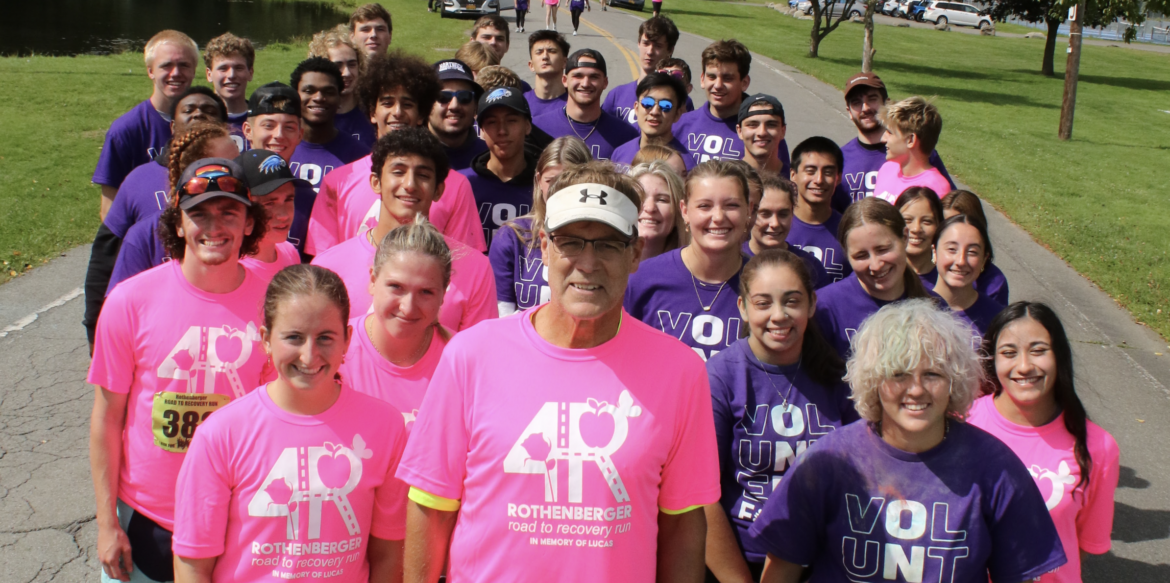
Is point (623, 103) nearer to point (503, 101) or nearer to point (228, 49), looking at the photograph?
point (503, 101)

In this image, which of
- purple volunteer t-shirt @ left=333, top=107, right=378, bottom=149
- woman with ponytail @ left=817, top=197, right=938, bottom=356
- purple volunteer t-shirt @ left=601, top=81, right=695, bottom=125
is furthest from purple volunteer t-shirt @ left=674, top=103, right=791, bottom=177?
woman with ponytail @ left=817, top=197, right=938, bottom=356

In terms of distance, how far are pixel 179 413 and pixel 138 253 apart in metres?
1.12

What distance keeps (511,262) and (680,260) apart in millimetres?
1003

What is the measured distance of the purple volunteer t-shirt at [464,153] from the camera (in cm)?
630

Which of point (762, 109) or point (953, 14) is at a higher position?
point (953, 14)

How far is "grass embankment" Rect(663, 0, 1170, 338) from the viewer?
12875 mm

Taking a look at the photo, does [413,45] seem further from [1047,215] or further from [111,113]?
[1047,215]

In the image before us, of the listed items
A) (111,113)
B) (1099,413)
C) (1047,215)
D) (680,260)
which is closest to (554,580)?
(680,260)

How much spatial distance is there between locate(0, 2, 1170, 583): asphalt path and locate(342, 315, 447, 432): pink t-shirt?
2281mm

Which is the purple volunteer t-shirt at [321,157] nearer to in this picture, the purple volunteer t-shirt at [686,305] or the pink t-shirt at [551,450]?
the purple volunteer t-shirt at [686,305]

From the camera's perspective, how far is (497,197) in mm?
5945

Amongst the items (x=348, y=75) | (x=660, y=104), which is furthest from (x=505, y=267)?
(x=348, y=75)

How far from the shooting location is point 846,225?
4855mm

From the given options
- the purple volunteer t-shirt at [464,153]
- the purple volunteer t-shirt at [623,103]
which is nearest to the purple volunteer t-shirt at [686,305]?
the purple volunteer t-shirt at [464,153]
